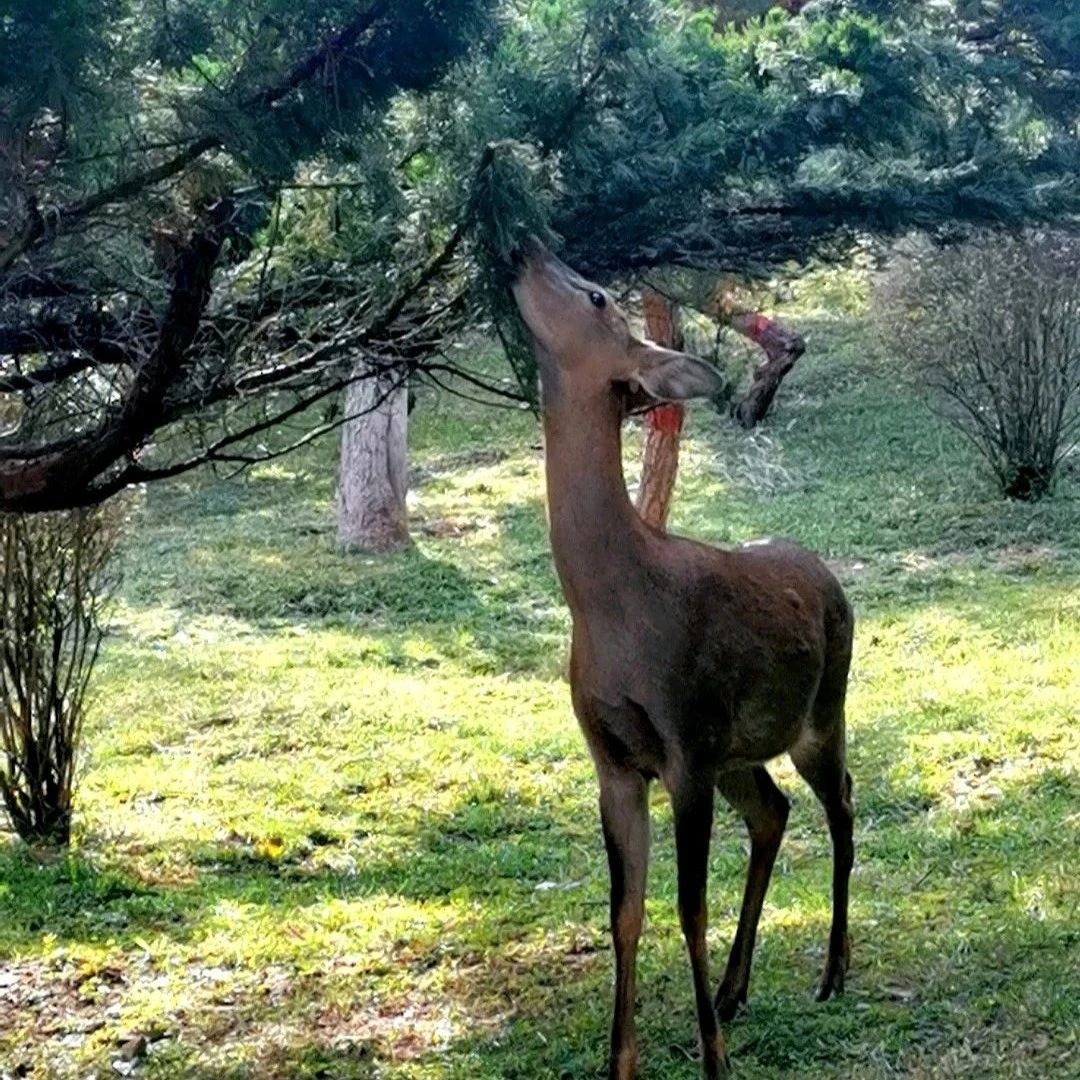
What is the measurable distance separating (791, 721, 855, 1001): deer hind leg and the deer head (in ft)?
4.10

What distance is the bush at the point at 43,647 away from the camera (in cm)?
809

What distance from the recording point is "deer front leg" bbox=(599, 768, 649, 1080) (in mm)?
4770

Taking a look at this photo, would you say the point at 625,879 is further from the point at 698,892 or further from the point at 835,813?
the point at 835,813

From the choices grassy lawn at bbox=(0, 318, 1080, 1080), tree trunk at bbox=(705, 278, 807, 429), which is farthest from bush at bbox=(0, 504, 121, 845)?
tree trunk at bbox=(705, 278, 807, 429)

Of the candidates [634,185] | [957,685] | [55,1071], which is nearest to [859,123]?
[634,185]

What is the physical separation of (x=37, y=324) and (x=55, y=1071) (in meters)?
2.22

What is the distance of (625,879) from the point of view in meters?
4.80

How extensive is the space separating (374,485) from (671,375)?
43.1 feet

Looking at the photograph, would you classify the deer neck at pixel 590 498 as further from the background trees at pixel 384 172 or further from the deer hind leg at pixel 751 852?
the deer hind leg at pixel 751 852

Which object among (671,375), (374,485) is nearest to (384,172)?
(671,375)

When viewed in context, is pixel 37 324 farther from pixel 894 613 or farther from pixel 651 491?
pixel 894 613

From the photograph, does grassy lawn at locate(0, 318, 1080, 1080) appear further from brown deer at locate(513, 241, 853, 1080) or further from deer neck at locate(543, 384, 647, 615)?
deer neck at locate(543, 384, 647, 615)

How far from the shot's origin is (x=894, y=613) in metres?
12.9

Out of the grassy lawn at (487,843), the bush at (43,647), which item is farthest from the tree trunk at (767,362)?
the bush at (43,647)
